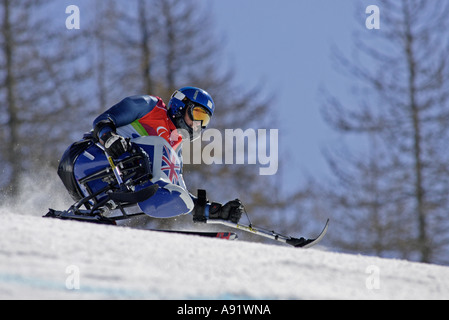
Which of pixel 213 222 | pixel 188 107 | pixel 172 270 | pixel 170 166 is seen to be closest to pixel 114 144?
pixel 170 166

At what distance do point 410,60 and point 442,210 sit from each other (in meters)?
4.44

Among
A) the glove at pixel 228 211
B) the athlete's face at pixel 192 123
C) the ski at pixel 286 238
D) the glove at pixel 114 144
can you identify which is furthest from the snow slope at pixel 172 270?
the athlete's face at pixel 192 123

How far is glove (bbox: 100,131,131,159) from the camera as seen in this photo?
19.1 ft

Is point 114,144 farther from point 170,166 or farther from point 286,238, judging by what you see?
point 286,238

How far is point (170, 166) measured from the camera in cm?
650

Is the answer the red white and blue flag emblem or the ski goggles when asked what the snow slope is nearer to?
the red white and blue flag emblem

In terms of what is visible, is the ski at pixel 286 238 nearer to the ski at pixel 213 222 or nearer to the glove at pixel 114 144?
the ski at pixel 213 222

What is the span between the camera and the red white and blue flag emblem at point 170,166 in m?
6.44

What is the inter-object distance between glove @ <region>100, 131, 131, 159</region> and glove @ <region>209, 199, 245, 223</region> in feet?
3.80

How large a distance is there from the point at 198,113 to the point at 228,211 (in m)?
1.05

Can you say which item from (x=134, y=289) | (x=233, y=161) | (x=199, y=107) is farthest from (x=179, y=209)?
(x=233, y=161)

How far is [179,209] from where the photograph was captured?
20.4 feet
